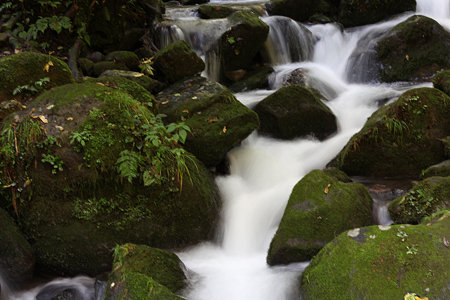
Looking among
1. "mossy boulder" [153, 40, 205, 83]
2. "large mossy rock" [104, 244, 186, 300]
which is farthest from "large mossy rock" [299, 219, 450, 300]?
"mossy boulder" [153, 40, 205, 83]

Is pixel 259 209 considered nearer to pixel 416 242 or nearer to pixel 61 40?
pixel 416 242

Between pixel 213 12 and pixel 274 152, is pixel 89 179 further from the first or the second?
pixel 213 12

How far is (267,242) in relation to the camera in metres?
4.05

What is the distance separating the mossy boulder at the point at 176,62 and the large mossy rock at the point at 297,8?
22.7 feet

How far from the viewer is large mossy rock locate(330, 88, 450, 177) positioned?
4.73 meters

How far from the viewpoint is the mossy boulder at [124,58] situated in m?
6.75

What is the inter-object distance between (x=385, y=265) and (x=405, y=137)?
10.0 feet

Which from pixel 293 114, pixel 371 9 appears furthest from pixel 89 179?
pixel 371 9

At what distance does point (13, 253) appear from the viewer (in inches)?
128

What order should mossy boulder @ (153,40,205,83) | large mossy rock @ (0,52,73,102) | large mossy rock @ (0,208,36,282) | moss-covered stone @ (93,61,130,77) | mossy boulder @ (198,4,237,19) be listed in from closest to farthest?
1. large mossy rock @ (0,208,36,282)
2. large mossy rock @ (0,52,73,102)
3. mossy boulder @ (153,40,205,83)
4. moss-covered stone @ (93,61,130,77)
5. mossy boulder @ (198,4,237,19)

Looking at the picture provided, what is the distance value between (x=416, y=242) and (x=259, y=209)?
8.04ft

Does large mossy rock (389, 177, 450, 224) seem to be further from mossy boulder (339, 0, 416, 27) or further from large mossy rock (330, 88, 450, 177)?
mossy boulder (339, 0, 416, 27)

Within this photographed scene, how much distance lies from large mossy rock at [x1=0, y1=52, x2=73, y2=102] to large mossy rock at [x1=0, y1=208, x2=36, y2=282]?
1585 mm

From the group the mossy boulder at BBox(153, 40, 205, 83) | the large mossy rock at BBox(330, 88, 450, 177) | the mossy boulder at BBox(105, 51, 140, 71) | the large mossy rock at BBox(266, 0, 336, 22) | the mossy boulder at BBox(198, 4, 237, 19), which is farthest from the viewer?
the large mossy rock at BBox(266, 0, 336, 22)
